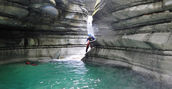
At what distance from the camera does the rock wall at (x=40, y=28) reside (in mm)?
8109

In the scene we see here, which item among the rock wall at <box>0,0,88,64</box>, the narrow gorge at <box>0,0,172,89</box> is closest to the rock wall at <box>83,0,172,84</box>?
the narrow gorge at <box>0,0,172,89</box>

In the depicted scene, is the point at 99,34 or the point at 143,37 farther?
the point at 99,34

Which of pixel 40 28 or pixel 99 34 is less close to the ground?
pixel 40 28

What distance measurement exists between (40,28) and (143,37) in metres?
8.81

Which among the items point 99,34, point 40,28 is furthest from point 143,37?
point 40,28

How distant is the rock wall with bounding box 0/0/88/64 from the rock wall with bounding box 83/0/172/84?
4.70 metres

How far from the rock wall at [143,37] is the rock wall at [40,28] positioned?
4.70 metres

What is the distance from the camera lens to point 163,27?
4.59m

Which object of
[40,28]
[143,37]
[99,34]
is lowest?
[143,37]

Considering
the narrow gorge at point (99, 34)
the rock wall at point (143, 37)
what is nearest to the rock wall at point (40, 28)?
the narrow gorge at point (99, 34)

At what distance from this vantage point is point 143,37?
16.9 feet

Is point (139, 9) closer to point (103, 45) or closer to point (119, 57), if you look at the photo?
point (119, 57)

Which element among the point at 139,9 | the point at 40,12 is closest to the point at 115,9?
the point at 139,9

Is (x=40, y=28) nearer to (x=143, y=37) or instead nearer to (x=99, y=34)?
(x=99, y=34)
